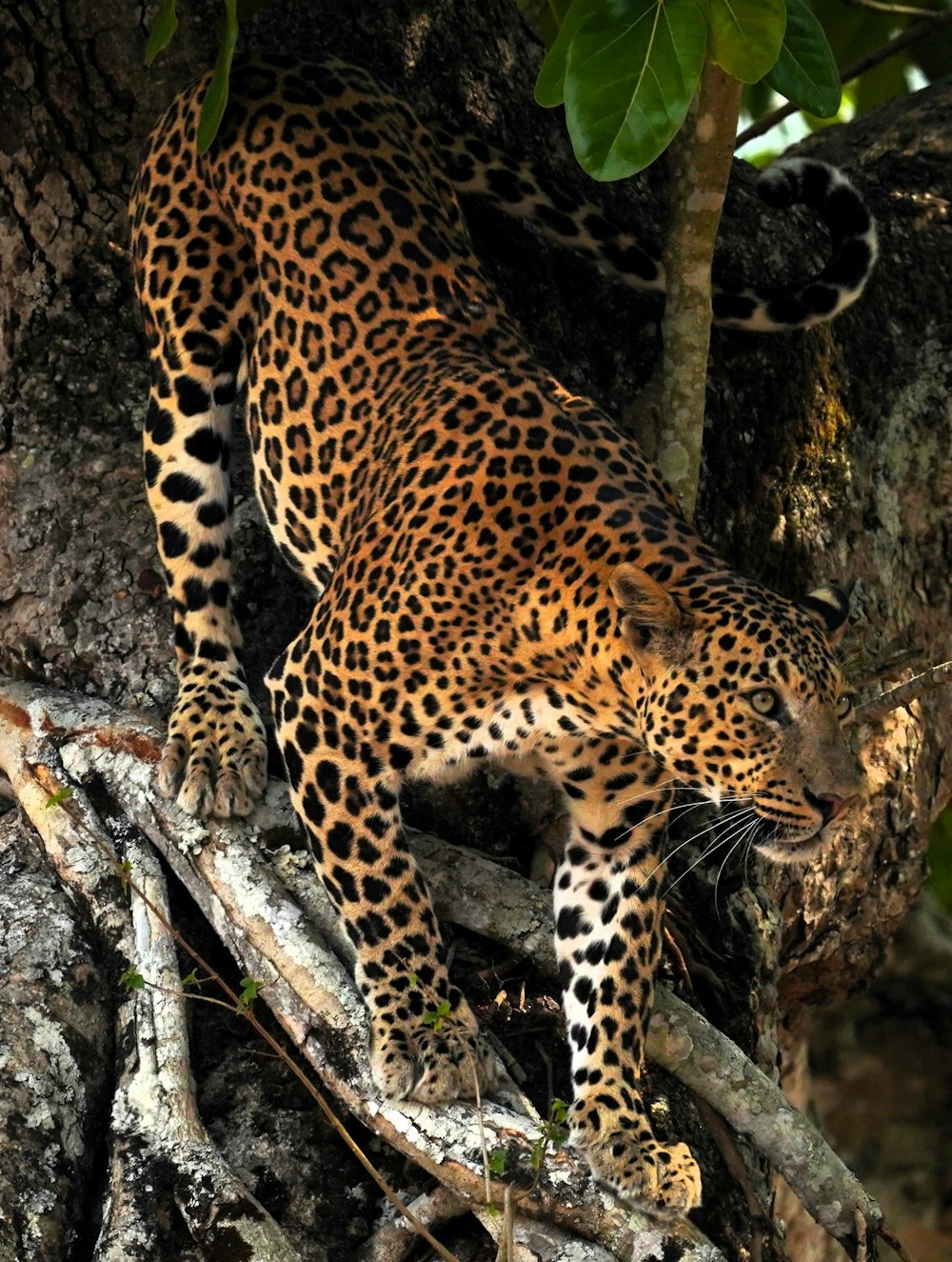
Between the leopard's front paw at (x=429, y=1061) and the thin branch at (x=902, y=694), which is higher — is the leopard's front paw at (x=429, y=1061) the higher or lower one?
the lower one

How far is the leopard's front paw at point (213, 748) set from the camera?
17.6 feet

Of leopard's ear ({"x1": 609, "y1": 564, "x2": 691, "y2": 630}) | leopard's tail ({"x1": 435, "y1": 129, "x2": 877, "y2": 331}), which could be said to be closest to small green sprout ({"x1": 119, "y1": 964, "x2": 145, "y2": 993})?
leopard's ear ({"x1": 609, "y1": 564, "x2": 691, "y2": 630})

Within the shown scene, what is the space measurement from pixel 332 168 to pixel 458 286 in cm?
57

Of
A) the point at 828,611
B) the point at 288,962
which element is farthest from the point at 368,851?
the point at 828,611

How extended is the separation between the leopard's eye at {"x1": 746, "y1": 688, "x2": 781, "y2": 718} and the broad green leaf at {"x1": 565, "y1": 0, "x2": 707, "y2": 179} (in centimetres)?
127

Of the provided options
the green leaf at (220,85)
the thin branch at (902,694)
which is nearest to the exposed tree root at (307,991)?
the thin branch at (902,694)

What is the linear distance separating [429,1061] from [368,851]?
2.09 ft

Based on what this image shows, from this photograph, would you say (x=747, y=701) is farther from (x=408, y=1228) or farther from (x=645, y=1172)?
(x=408, y=1228)

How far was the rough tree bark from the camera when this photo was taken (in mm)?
5059

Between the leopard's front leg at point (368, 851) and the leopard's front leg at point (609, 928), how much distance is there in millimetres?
335

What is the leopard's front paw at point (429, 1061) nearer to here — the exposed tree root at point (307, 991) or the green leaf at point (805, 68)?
the exposed tree root at point (307, 991)

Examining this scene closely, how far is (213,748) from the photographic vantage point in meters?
5.48

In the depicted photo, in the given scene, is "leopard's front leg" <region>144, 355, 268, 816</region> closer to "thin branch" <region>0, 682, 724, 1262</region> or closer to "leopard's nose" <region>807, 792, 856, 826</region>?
"thin branch" <region>0, 682, 724, 1262</region>

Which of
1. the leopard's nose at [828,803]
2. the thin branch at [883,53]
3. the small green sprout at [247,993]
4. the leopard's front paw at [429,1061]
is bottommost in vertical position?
the leopard's front paw at [429,1061]
